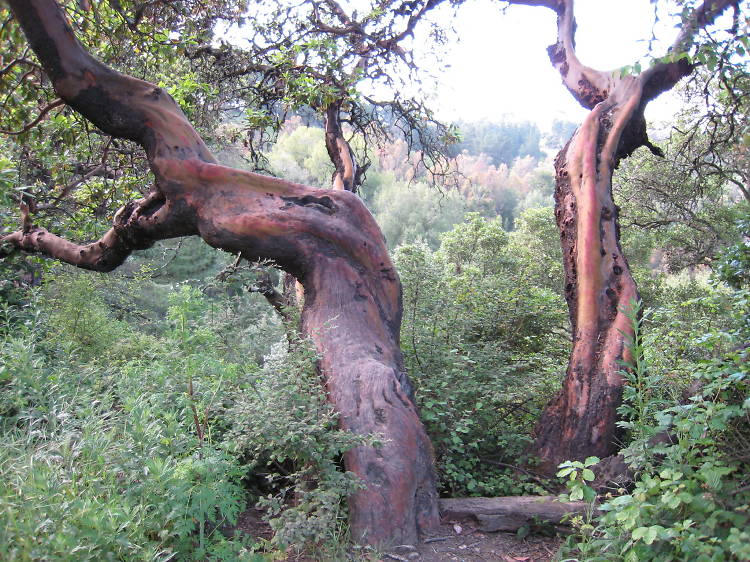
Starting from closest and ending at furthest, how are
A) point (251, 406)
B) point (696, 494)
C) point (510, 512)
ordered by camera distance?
point (696, 494), point (251, 406), point (510, 512)

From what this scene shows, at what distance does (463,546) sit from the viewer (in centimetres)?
346

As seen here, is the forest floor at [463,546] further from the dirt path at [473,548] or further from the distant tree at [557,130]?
the distant tree at [557,130]

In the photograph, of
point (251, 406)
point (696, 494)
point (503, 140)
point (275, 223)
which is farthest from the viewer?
point (503, 140)

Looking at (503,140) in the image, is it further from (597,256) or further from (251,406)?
(251,406)

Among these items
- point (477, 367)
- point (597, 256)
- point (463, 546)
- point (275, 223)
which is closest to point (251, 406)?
point (463, 546)

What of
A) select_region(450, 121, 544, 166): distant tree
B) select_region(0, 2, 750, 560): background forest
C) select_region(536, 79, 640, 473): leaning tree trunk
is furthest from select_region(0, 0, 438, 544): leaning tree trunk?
select_region(450, 121, 544, 166): distant tree

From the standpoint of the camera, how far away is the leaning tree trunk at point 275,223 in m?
3.99

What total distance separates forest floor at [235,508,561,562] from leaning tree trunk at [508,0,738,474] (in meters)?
0.83

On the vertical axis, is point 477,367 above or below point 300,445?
above

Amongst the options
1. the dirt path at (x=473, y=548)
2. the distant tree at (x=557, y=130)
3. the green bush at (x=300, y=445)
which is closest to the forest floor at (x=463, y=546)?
the dirt path at (x=473, y=548)

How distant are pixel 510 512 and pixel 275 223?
2581mm

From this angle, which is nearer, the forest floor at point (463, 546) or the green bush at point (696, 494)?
the green bush at point (696, 494)

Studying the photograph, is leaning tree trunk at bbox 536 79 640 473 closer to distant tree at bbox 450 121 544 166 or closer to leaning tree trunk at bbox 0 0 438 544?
leaning tree trunk at bbox 0 0 438 544

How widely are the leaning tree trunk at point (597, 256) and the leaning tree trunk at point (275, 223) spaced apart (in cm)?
121
